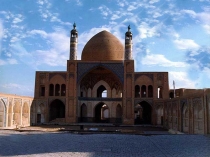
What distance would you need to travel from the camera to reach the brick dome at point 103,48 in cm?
3006

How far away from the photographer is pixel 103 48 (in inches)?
1189

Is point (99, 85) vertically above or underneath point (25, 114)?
above

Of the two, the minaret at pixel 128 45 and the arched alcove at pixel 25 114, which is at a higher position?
the minaret at pixel 128 45

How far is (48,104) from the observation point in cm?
2747

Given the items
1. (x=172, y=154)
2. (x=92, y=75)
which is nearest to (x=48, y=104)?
(x=92, y=75)

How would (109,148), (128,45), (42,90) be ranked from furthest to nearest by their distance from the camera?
(42,90) → (128,45) → (109,148)

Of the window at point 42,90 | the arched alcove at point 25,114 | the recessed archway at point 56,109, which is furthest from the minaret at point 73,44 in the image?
the arched alcove at point 25,114

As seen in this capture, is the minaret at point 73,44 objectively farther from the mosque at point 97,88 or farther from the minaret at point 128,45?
the minaret at point 128,45

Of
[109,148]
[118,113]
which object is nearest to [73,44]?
[118,113]

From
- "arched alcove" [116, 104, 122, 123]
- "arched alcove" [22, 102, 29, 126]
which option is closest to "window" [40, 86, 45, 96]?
"arched alcove" [22, 102, 29, 126]

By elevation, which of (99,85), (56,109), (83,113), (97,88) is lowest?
(83,113)

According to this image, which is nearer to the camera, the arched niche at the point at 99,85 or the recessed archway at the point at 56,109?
the recessed archway at the point at 56,109

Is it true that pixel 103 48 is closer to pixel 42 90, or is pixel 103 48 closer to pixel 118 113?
pixel 118 113

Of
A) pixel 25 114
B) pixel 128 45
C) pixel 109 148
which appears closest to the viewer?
pixel 109 148
